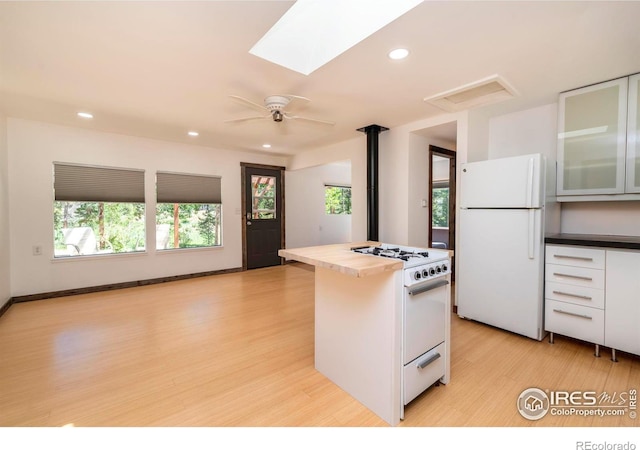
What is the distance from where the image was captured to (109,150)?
171 inches

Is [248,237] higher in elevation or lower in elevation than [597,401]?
higher

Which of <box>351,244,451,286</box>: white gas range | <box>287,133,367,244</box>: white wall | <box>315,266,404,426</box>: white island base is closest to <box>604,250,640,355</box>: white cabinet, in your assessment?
<box>351,244,451,286</box>: white gas range

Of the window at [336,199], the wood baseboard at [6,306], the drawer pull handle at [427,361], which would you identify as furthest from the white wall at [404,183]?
the wood baseboard at [6,306]

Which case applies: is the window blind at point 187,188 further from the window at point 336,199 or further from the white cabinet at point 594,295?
the white cabinet at point 594,295

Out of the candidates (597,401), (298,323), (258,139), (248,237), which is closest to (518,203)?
(597,401)

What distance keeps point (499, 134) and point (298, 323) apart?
329 centimetres

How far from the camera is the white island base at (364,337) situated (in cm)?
162

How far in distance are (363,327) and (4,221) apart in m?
4.60

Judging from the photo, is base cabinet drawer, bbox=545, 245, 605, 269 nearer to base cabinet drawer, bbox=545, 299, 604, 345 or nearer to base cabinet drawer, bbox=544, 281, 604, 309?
base cabinet drawer, bbox=544, 281, 604, 309

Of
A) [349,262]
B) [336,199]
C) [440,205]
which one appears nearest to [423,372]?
[349,262]

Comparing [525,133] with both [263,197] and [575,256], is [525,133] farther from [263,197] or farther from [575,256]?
[263,197]

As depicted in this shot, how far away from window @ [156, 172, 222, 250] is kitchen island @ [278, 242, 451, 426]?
→ 387cm

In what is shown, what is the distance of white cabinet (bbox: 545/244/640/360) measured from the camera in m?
2.19
